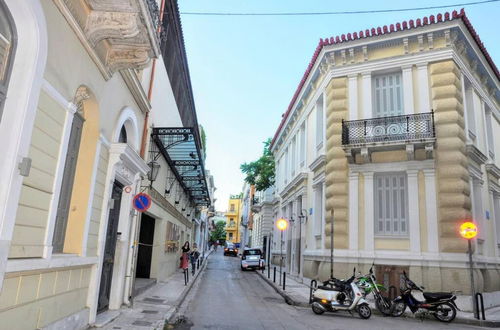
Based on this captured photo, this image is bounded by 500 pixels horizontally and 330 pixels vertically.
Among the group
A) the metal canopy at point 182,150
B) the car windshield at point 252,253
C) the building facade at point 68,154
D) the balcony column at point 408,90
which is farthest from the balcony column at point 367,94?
the car windshield at point 252,253

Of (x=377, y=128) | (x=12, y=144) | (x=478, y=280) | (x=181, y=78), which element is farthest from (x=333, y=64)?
(x=12, y=144)

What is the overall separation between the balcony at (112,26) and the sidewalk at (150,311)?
4930 millimetres

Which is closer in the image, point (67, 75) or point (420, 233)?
point (67, 75)

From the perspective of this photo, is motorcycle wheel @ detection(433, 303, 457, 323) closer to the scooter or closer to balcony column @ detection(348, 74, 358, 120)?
the scooter

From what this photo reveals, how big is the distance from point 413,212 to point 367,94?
196 inches

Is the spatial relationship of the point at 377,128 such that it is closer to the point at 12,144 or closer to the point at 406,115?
the point at 406,115

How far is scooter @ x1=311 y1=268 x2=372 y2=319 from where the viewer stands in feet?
34.2

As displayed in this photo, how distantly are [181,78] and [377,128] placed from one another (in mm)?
8845

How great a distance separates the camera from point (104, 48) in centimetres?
692

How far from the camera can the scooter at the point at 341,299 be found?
34.2 ft

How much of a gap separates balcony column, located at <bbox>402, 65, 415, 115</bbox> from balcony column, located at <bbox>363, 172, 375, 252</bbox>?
2823 millimetres

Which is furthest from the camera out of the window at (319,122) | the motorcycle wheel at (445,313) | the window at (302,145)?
the window at (302,145)

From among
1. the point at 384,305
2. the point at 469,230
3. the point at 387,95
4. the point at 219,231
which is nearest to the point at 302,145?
the point at 387,95

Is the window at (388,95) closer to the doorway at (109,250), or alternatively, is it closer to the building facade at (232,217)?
the doorway at (109,250)
